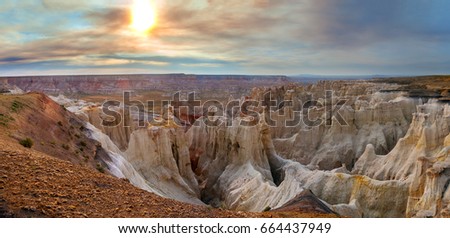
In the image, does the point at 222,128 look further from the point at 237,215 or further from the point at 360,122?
the point at 237,215

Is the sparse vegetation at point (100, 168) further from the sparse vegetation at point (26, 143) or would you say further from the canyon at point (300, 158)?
the sparse vegetation at point (26, 143)

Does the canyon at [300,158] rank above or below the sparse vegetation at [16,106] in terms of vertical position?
below

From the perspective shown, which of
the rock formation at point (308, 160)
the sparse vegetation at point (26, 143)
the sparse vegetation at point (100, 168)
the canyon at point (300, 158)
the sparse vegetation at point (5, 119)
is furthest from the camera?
the rock formation at point (308, 160)

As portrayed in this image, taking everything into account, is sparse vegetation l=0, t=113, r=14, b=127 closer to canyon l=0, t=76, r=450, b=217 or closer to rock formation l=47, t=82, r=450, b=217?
canyon l=0, t=76, r=450, b=217

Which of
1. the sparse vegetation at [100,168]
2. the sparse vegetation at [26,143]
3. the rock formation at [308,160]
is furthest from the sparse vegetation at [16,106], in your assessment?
the rock formation at [308,160]

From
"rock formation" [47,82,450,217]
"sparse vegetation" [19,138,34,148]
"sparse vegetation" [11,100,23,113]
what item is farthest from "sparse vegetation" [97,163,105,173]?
"sparse vegetation" [11,100,23,113]

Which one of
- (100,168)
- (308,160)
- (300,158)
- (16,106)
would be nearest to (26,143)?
(100,168)

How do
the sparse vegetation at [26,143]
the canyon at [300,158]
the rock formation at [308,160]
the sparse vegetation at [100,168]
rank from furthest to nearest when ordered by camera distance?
A: the rock formation at [308,160] → the canyon at [300,158] → the sparse vegetation at [100,168] → the sparse vegetation at [26,143]

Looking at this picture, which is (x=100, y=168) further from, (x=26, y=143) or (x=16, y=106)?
(x=16, y=106)
